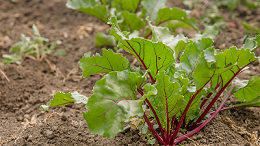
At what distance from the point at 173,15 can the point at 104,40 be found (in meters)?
0.86

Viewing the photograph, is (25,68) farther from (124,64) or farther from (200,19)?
(200,19)

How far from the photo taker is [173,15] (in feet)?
8.24

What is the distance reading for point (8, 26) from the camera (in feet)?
10.9

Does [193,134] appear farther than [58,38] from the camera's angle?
No

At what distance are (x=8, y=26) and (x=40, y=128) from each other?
2191mm

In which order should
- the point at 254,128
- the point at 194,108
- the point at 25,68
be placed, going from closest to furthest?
the point at 194,108, the point at 254,128, the point at 25,68

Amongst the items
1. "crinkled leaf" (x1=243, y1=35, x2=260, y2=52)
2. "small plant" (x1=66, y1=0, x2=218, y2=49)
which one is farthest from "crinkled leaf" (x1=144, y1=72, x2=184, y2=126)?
"small plant" (x1=66, y1=0, x2=218, y2=49)

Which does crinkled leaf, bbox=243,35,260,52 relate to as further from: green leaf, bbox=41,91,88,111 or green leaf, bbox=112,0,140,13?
green leaf, bbox=112,0,140,13

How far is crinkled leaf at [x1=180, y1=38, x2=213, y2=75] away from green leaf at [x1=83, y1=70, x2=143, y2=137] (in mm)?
451

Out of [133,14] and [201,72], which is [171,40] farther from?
[133,14]

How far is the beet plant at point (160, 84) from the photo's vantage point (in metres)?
1.31

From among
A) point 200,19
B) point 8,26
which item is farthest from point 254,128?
point 8,26

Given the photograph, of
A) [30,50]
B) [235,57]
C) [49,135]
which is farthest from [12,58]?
[235,57]

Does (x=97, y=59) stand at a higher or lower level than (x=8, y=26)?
higher
